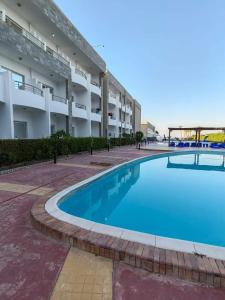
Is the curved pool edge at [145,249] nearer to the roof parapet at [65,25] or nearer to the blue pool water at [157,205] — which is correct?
the blue pool water at [157,205]

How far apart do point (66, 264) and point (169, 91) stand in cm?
3744

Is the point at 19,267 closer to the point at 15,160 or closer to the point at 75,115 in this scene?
the point at 15,160

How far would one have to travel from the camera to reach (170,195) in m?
7.86

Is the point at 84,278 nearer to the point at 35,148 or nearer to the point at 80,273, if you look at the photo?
the point at 80,273

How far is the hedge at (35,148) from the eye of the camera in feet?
32.1

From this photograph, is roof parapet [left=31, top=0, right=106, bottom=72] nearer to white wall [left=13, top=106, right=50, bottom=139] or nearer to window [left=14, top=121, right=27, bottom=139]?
white wall [left=13, top=106, right=50, bottom=139]

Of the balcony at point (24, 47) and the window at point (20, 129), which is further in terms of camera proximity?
the window at point (20, 129)

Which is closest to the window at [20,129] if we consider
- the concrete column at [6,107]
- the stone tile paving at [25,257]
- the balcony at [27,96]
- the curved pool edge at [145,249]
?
the balcony at [27,96]

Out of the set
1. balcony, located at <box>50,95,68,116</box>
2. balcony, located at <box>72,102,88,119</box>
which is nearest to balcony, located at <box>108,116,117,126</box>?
balcony, located at <box>72,102,88,119</box>

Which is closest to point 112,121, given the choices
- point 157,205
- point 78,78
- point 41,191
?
point 78,78

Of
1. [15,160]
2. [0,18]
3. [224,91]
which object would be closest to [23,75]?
[0,18]

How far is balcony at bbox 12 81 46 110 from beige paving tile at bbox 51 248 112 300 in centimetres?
1148

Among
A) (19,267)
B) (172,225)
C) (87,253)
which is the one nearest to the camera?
(19,267)

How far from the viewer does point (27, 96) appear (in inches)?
508
